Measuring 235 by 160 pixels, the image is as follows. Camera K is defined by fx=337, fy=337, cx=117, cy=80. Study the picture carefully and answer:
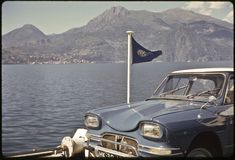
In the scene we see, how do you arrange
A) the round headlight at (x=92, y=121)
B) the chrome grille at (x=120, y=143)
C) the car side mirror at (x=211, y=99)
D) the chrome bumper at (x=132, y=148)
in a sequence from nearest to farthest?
the chrome bumper at (x=132, y=148)
the chrome grille at (x=120, y=143)
the car side mirror at (x=211, y=99)
the round headlight at (x=92, y=121)

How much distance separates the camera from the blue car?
4613mm

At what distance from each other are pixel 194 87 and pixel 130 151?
6.06 feet

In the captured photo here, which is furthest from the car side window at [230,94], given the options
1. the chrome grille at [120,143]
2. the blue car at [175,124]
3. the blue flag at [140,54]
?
the blue flag at [140,54]

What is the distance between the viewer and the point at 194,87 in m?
6.00

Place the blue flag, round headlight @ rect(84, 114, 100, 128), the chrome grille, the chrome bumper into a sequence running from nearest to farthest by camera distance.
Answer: the chrome bumper, the chrome grille, round headlight @ rect(84, 114, 100, 128), the blue flag

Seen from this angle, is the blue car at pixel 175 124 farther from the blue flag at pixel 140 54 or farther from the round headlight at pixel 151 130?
the blue flag at pixel 140 54

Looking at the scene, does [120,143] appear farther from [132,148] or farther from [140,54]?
[140,54]

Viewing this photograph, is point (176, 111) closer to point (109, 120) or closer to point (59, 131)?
point (109, 120)

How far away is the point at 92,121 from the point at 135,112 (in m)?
0.85

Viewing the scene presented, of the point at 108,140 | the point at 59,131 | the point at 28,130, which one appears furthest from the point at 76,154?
the point at 28,130

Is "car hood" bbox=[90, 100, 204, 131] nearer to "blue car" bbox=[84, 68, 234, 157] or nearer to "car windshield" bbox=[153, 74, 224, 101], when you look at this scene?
"blue car" bbox=[84, 68, 234, 157]

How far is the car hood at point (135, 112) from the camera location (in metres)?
4.91

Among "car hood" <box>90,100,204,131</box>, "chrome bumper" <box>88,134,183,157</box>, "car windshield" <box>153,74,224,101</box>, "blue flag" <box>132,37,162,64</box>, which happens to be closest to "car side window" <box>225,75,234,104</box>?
"car windshield" <box>153,74,224,101</box>

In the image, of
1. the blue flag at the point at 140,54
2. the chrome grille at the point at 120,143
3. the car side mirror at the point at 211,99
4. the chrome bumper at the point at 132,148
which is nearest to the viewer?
the chrome bumper at the point at 132,148
